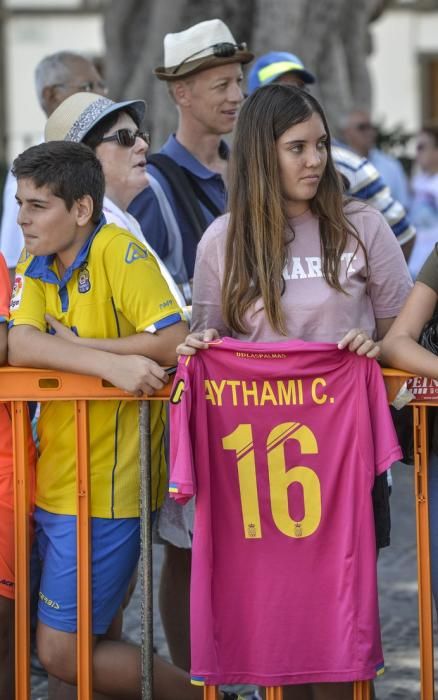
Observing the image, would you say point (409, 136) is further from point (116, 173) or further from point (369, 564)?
point (369, 564)

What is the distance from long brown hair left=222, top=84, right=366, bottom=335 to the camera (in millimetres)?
4148

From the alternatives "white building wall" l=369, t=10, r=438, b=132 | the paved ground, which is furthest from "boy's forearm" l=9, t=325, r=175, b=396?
"white building wall" l=369, t=10, r=438, b=132

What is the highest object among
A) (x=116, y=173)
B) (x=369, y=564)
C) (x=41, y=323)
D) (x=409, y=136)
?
(x=409, y=136)

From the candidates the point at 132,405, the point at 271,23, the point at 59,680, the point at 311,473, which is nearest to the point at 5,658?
the point at 59,680

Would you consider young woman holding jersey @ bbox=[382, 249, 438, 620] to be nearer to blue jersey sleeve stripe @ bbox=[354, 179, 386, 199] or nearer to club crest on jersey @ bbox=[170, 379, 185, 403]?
club crest on jersey @ bbox=[170, 379, 185, 403]

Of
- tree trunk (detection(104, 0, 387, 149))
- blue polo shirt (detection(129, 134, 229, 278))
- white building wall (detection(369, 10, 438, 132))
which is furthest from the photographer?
white building wall (detection(369, 10, 438, 132))

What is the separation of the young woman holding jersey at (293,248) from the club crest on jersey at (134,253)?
8.5 inches

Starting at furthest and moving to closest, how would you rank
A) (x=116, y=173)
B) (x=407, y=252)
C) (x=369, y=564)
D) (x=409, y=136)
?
(x=409, y=136) → (x=407, y=252) → (x=116, y=173) → (x=369, y=564)

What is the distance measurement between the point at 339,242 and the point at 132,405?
80cm

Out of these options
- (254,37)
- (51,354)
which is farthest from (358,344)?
(254,37)

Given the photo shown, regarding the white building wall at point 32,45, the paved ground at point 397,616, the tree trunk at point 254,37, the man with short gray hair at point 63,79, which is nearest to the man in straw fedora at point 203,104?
the man with short gray hair at point 63,79

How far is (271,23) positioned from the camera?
12.7 metres

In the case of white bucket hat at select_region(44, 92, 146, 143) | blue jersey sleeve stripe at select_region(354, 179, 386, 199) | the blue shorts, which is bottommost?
the blue shorts

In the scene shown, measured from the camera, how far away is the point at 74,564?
4168mm
